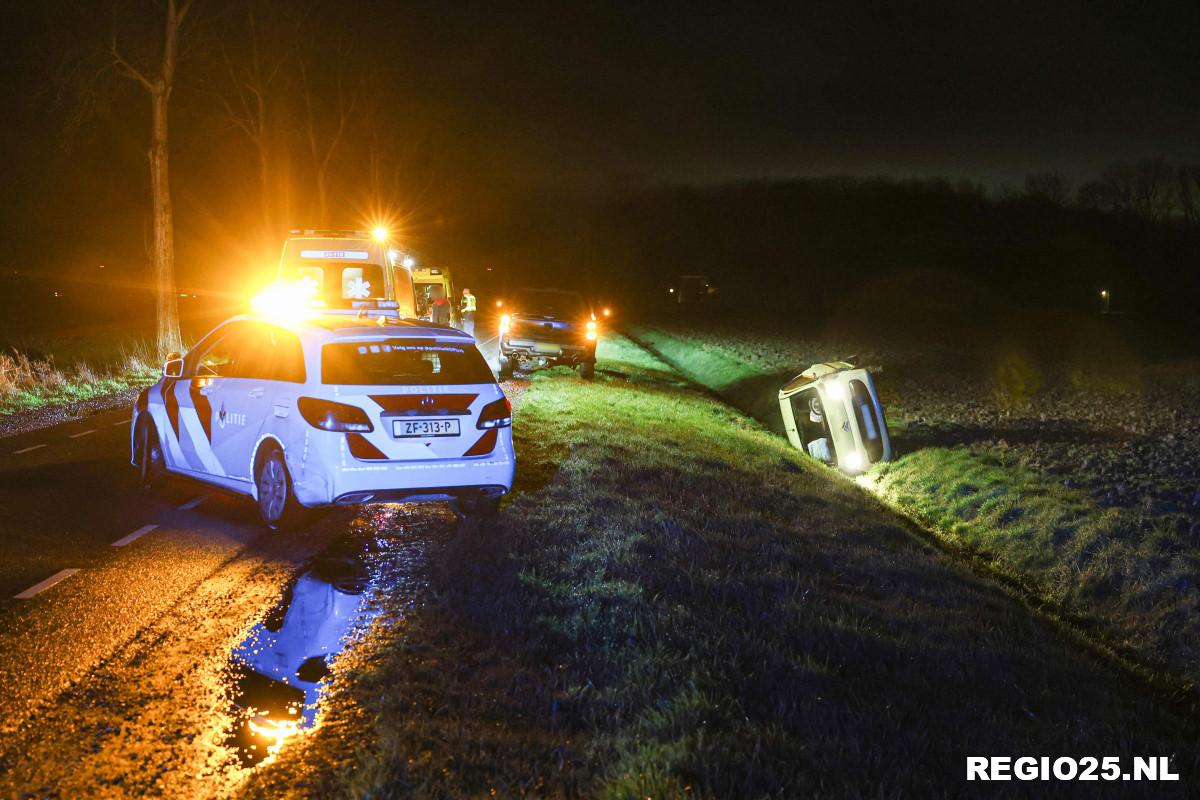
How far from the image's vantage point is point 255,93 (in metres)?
37.9

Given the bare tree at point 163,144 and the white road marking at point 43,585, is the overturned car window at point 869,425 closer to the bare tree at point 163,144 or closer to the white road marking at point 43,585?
the white road marking at point 43,585

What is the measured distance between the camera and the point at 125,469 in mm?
10703

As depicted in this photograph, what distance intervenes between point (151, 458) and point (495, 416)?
384 cm

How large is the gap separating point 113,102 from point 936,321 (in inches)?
1613

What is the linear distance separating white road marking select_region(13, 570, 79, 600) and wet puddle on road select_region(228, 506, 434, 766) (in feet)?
4.89

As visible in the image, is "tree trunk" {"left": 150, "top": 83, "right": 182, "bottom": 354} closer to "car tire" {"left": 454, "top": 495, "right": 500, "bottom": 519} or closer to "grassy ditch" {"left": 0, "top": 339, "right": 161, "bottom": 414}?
"grassy ditch" {"left": 0, "top": 339, "right": 161, "bottom": 414}

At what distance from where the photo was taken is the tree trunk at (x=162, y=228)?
24.1 m

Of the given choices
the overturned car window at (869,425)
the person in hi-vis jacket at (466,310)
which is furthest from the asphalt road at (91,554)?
the person in hi-vis jacket at (466,310)

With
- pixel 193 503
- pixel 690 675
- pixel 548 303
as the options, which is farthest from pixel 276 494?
pixel 548 303

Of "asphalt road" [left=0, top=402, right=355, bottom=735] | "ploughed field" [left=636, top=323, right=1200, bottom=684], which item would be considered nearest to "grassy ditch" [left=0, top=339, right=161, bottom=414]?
"asphalt road" [left=0, top=402, right=355, bottom=735]

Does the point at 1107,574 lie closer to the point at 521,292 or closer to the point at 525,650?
the point at 525,650

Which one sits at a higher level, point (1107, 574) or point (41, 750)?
point (41, 750)

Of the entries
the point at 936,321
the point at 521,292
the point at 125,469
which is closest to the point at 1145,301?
the point at 936,321

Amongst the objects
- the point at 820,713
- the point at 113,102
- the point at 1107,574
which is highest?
the point at 113,102
